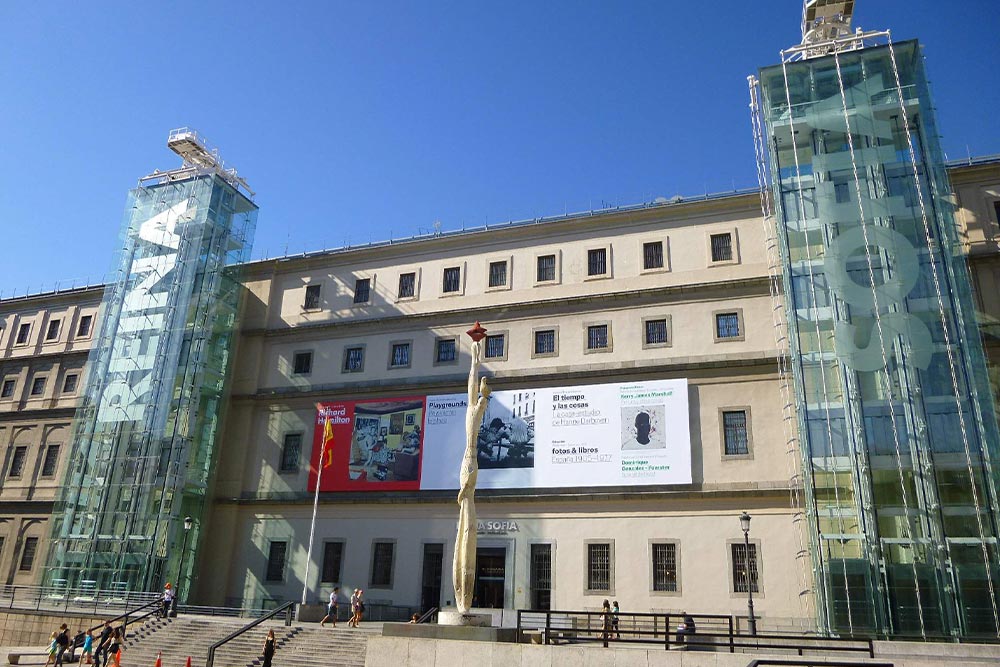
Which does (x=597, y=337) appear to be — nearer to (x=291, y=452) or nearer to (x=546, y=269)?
(x=546, y=269)

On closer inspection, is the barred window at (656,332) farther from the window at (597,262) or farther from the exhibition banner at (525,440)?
the window at (597,262)

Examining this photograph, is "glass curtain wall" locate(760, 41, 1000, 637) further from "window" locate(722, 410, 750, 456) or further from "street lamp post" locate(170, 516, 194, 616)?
"street lamp post" locate(170, 516, 194, 616)

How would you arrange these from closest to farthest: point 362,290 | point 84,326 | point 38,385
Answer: point 362,290 → point 38,385 → point 84,326

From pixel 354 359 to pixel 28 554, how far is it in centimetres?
2022

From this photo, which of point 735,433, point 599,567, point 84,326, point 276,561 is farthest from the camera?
point 84,326

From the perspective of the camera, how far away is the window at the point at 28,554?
40.2 metres

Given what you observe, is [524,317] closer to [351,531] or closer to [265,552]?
[351,531]

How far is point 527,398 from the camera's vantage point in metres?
33.7

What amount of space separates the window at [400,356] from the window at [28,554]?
21.4m

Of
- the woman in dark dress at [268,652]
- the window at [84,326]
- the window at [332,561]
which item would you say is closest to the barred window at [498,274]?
the window at [332,561]

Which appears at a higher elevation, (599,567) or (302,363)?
(302,363)

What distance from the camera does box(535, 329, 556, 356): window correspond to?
114 ft

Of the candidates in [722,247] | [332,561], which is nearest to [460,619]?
[332,561]

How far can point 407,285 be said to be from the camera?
3869cm
